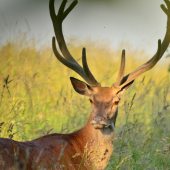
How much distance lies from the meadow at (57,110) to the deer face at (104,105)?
0.52m

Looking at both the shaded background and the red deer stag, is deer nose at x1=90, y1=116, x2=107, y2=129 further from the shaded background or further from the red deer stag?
the shaded background

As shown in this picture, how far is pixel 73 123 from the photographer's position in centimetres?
637

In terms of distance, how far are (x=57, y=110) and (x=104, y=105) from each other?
2.38m

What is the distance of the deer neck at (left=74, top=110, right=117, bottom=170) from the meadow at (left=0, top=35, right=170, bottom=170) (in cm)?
33

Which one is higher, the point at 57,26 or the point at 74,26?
the point at 74,26

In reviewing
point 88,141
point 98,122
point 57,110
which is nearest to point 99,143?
point 88,141

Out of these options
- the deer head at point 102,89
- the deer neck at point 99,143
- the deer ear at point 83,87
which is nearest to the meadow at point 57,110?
the deer neck at point 99,143

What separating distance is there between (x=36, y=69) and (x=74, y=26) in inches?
103

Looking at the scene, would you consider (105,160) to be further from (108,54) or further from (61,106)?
(108,54)


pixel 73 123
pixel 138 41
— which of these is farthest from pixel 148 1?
pixel 73 123

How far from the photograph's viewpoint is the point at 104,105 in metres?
4.42

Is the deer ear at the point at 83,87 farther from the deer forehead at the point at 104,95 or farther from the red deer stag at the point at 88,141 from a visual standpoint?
the deer forehead at the point at 104,95

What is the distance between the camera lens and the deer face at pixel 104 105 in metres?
4.15

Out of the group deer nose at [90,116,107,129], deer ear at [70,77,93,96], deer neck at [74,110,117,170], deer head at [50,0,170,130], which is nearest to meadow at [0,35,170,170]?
deer neck at [74,110,117,170]
